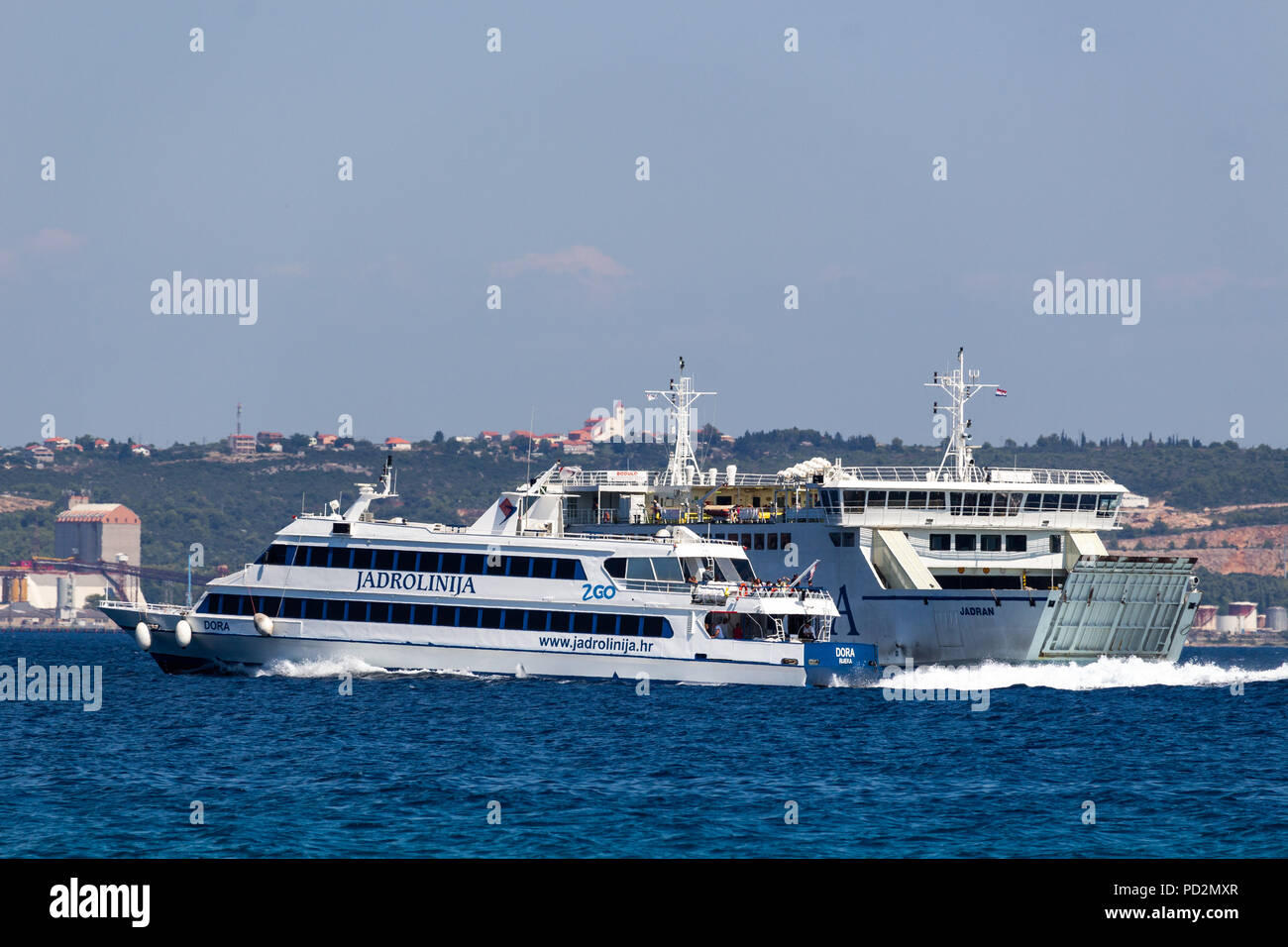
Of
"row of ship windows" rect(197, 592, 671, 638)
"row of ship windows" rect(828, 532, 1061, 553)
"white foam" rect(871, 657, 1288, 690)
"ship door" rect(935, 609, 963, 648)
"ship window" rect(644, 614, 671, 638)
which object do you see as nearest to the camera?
"ship window" rect(644, 614, 671, 638)

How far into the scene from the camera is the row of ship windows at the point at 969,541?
2296 inches

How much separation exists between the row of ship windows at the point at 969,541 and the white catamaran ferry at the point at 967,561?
1.9 inches

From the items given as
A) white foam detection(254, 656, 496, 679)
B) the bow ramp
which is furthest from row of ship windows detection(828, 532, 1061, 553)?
white foam detection(254, 656, 496, 679)

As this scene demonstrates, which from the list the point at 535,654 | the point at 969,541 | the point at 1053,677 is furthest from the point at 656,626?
the point at 969,541

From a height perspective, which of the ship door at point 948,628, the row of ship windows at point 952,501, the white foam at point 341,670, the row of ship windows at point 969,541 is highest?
the row of ship windows at point 952,501

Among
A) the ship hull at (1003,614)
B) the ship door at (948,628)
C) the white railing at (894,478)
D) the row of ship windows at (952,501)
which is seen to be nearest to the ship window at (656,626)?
the ship hull at (1003,614)

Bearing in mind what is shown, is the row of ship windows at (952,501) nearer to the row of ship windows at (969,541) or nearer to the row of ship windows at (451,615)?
the row of ship windows at (969,541)

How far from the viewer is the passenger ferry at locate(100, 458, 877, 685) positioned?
47938mm

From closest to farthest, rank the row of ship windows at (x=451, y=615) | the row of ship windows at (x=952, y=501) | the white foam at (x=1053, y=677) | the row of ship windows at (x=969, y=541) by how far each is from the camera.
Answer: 1. the row of ship windows at (x=451, y=615)
2. the white foam at (x=1053, y=677)
3. the row of ship windows at (x=952, y=501)
4. the row of ship windows at (x=969, y=541)

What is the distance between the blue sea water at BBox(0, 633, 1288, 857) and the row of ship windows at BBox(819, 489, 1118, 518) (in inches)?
343

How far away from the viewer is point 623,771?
31672mm

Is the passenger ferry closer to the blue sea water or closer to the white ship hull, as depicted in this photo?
the white ship hull
